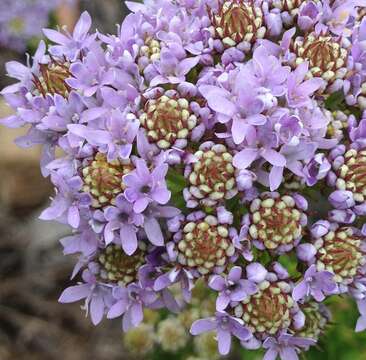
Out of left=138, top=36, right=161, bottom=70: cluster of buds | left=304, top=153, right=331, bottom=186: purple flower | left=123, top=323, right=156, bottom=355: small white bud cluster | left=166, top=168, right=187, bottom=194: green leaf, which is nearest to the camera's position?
left=304, top=153, right=331, bottom=186: purple flower

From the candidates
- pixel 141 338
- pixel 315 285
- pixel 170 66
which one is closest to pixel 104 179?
pixel 170 66

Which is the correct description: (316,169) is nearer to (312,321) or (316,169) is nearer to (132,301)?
(312,321)

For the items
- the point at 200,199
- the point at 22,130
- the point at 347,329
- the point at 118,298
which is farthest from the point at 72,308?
the point at 200,199

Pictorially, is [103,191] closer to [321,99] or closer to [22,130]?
[321,99]

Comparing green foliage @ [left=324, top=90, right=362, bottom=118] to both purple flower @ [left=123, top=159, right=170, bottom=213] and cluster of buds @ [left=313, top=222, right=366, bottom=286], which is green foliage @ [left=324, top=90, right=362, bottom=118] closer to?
cluster of buds @ [left=313, top=222, right=366, bottom=286]

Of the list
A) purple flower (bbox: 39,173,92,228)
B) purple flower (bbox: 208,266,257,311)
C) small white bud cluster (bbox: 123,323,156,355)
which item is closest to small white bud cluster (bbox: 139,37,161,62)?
purple flower (bbox: 39,173,92,228)

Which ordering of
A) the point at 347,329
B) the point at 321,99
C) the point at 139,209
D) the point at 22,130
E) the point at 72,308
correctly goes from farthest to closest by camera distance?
the point at 22,130 < the point at 72,308 < the point at 347,329 < the point at 321,99 < the point at 139,209

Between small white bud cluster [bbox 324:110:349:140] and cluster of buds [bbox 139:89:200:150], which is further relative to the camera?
small white bud cluster [bbox 324:110:349:140]
